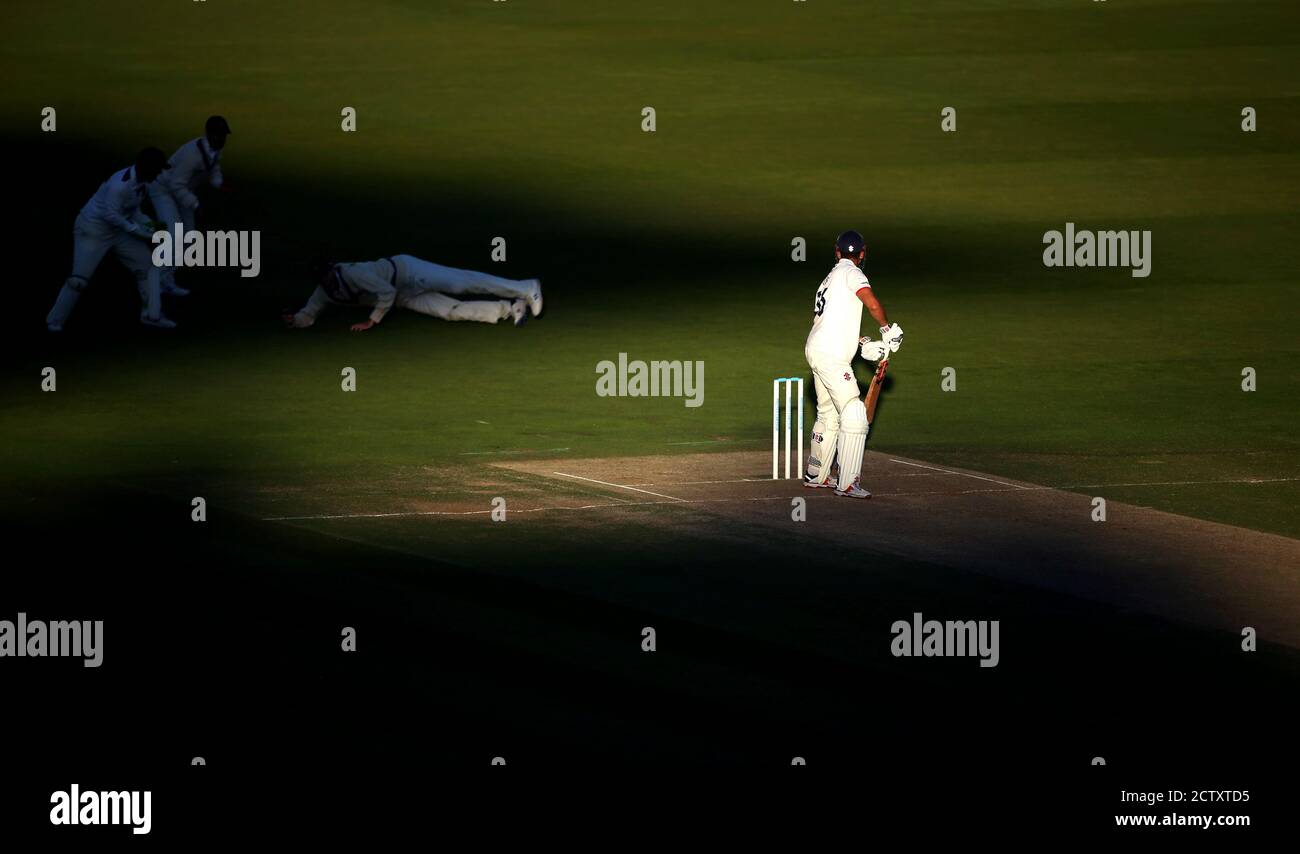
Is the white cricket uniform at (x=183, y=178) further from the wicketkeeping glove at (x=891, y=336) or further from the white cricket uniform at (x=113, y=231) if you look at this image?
the wicketkeeping glove at (x=891, y=336)

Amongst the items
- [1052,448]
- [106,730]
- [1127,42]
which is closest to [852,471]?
[1052,448]

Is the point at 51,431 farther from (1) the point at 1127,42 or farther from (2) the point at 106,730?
(1) the point at 1127,42

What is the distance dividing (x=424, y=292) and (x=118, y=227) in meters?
3.55

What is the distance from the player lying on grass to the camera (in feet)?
74.1

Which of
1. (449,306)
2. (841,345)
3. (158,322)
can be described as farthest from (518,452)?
(158,322)

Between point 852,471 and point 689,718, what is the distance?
507 centimetres

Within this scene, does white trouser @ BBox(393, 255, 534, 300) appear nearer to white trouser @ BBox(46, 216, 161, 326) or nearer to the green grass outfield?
the green grass outfield

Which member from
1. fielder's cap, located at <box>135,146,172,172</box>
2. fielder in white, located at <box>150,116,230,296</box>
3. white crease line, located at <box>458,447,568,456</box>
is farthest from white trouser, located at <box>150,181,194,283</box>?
white crease line, located at <box>458,447,568,456</box>

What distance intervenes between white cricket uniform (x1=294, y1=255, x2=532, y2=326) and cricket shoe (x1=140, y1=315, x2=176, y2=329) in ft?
4.83

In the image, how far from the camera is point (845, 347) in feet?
52.1

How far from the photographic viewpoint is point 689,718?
37.3ft

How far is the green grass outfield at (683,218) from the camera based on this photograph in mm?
18781

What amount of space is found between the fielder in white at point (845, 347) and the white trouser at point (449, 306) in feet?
25.2

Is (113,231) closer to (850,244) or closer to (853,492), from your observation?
(850,244)
